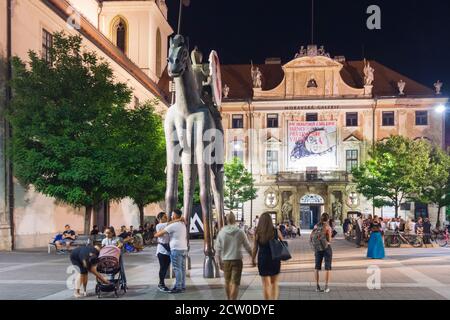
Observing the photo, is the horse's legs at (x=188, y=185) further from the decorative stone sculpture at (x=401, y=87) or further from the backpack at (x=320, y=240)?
the decorative stone sculpture at (x=401, y=87)

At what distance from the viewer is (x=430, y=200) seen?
54219 millimetres

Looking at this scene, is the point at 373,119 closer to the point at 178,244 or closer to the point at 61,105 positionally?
the point at 61,105

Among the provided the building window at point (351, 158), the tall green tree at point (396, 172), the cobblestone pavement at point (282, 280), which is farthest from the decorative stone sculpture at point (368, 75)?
the cobblestone pavement at point (282, 280)

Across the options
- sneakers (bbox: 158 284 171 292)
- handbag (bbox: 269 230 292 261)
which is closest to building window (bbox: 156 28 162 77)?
sneakers (bbox: 158 284 171 292)

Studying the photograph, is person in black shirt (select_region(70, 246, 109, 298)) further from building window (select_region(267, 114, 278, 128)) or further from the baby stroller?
building window (select_region(267, 114, 278, 128))

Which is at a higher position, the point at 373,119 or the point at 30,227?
the point at 373,119

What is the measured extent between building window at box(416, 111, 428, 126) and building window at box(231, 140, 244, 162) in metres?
18.0

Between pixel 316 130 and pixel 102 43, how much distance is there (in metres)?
28.3

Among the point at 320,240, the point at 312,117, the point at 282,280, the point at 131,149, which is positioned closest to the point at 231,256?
the point at 320,240

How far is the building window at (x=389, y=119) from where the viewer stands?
209ft
